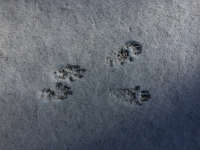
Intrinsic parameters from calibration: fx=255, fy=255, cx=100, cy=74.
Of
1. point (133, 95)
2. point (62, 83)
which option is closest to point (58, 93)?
point (62, 83)

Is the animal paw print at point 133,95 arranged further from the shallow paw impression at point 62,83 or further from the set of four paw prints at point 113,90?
the shallow paw impression at point 62,83

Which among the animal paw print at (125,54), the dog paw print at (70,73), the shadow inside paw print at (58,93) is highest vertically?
the animal paw print at (125,54)

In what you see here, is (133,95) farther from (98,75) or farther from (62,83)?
(62,83)

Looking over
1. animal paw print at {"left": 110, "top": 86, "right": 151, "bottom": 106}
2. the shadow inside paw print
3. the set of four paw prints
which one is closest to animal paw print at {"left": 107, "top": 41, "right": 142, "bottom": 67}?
the set of four paw prints

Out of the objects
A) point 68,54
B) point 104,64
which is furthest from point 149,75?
point 68,54

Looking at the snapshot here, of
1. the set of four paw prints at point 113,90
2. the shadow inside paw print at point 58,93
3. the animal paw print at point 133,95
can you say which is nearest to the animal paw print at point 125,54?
the set of four paw prints at point 113,90

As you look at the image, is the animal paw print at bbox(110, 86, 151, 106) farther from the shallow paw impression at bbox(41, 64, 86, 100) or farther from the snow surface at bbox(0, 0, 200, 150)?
the shallow paw impression at bbox(41, 64, 86, 100)

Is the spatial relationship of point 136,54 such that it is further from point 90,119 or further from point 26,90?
point 26,90
